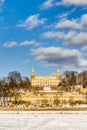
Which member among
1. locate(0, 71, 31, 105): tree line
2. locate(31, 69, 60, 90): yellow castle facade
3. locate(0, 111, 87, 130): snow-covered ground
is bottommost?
locate(0, 111, 87, 130): snow-covered ground

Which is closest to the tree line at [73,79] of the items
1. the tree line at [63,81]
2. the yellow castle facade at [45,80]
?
the tree line at [63,81]

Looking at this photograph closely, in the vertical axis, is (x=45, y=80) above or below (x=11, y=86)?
above

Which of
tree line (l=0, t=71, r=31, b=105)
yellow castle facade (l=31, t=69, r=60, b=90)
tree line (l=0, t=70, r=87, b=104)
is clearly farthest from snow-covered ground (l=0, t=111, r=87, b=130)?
yellow castle facade (l=31, t=69, r=60, b=90)

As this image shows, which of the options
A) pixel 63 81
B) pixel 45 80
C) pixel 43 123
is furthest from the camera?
pixel 45 80

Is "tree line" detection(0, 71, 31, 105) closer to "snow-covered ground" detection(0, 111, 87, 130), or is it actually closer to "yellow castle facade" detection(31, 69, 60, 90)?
"snow-covered ground" detection(0, 111, 87, 130)

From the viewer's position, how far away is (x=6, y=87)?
8738 cm

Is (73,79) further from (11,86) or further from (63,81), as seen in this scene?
(11,86)

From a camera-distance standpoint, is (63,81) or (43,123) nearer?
(43,123)

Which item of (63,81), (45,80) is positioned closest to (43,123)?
(63,81)

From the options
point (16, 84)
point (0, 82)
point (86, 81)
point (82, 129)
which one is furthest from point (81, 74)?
point (82, 129)

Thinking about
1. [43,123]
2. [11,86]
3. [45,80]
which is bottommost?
[43,123]

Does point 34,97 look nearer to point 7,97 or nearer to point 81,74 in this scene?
point 7,97

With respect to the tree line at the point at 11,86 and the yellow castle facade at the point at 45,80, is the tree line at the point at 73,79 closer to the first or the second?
the tree line at the point at 11,86

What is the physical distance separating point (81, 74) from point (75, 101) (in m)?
23.3
